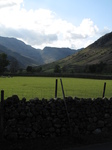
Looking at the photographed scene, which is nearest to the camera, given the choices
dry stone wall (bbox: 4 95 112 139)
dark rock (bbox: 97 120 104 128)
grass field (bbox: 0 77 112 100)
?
dry stone wall (bbox: 4 95 112 139)

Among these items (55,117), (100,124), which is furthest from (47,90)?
(55,117)

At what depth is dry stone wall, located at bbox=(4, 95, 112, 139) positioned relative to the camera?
368 inches

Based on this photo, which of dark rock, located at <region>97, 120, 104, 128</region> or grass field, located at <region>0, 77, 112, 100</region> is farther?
grass field, located at <region>0, 77, 112, 100</region>

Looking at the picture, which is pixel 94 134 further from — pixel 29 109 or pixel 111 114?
pixel 29 109

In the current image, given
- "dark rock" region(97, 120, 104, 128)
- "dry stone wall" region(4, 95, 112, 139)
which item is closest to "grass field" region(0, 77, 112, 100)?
"dry stone wall" region(4, 95, 112, 139)

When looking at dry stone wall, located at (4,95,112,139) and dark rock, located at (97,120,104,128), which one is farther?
dark rock, located at (97,120,104,128)

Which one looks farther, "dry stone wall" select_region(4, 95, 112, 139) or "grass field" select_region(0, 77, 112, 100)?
"grass field" select_region(0, 77, 112, 100)

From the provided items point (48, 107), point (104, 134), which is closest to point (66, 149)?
point (48, 107)

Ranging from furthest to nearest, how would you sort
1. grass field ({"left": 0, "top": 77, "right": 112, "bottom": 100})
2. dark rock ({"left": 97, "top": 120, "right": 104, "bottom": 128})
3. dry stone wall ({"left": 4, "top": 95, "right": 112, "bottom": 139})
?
1. grass field ({"left": 0, "top": 77, "right": 112, "bottom": 100})
2. dark rock ({"left": 97, "top": 120, "right": 104, "bottom": 128})
3. dry stone wall ({"left": 4, "top": 95, "right": 112, "bottom": 139})

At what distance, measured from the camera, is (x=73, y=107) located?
10.9 metres

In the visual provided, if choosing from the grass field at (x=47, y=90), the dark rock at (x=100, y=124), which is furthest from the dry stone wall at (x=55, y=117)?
the grass field at (x=47, y=90)

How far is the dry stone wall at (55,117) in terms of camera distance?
935 centimetres

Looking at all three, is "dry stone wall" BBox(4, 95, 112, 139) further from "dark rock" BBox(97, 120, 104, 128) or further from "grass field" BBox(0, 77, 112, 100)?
"grass field" BBox(0, 77, 112, 100)

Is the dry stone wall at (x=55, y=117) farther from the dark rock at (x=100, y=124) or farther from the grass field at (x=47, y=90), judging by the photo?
the grass field at (x=47, y=90)
